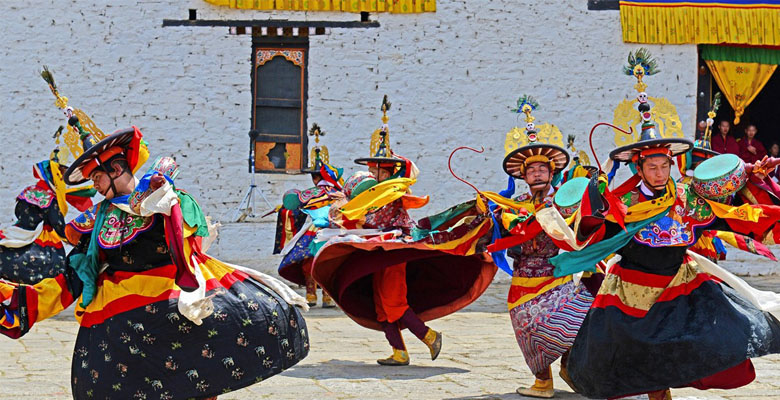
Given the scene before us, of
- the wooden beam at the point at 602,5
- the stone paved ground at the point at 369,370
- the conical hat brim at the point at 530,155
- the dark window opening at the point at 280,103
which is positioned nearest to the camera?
the stone paved ground at the point at 369,370

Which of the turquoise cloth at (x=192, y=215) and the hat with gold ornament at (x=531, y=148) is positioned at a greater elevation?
the hat with gold ornament at (x=531, y=148)

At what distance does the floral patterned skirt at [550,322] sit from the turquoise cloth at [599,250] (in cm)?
87

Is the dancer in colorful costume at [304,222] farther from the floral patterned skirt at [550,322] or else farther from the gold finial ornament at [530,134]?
the floral patterned skirt at [550,322]

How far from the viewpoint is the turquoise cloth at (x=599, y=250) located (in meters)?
5.34

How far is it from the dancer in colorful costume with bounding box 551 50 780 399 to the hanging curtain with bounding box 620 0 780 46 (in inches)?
335

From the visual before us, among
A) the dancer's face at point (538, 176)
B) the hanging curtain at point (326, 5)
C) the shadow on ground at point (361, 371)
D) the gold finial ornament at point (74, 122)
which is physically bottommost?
the shadow on ground at point (361, 371)

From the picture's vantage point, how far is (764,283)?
1332cm

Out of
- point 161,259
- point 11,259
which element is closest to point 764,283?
point 11,259

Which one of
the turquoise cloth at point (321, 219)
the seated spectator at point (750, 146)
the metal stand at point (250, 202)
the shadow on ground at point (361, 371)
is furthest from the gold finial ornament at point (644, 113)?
the seated spectator at point (750, 146)

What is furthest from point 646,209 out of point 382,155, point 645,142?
point 382,155

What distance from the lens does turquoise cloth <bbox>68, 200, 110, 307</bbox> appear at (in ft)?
17.0

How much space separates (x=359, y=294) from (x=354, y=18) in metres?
6.11

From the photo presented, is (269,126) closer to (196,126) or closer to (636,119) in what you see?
(196,126)

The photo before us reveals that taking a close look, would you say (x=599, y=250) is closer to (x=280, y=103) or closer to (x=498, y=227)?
(x=498, y=227)
